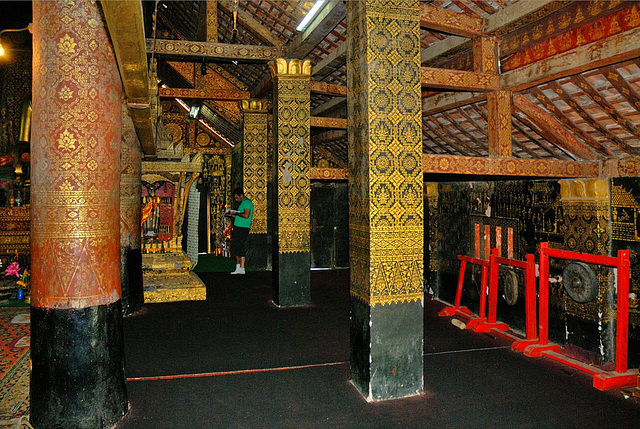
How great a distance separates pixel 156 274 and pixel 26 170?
5455mm

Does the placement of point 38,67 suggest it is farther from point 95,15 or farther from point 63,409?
point 63,409

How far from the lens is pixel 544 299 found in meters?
4.62

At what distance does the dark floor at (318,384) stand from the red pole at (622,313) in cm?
37

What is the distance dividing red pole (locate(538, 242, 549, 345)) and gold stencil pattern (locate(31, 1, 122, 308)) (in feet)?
13.9

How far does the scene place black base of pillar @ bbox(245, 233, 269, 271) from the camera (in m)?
10.7

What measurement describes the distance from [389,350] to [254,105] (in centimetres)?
831

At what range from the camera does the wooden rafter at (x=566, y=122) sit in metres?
5.05

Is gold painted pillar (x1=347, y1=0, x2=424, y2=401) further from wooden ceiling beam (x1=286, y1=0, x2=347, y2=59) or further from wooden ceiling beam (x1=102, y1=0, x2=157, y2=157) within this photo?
wooden ceiling beam (x1=286, y1=0, x2=347, y2=59)

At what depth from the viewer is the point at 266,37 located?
26.2 feet

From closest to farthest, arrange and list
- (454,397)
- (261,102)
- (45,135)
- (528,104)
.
→ (45,135)
(454,397)
(528,104)
(261,102)

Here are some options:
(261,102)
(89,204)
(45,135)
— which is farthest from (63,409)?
(261,102)

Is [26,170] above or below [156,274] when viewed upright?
above

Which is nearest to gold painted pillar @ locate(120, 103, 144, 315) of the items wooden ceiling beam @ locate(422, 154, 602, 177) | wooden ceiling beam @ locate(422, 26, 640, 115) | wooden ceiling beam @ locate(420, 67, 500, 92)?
wooden ceiling beam @ locate(420, 67, 500, 92)

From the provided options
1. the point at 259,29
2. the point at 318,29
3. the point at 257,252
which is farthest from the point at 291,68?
the point at 257,252
